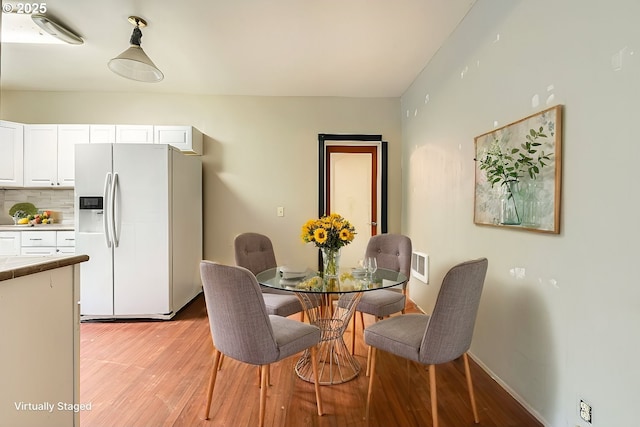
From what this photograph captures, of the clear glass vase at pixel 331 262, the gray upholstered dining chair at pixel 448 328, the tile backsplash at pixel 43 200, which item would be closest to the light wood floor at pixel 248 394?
the gray upholstered dining chair at pixel 448 328

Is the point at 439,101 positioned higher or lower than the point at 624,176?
higher

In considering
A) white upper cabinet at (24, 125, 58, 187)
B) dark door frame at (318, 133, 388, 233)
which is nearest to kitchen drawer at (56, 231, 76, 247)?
white upper cabinet at (24, 125, 58, 187)

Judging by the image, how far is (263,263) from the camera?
283 centimetres

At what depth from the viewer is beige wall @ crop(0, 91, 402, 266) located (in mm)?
4000

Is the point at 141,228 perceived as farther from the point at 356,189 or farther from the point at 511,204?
the point at 511,204

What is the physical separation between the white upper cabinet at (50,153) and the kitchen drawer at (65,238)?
0.65 meters

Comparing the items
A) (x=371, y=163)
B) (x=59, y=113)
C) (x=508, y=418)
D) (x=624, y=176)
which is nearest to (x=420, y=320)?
(x=508, y=418)

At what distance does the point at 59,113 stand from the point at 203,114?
176 cm

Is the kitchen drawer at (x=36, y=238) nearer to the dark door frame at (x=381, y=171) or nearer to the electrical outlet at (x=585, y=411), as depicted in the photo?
the dark door frame at (x=381, y=171)

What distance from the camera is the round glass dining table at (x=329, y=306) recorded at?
197cm

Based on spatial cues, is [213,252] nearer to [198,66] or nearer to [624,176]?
[198,66]

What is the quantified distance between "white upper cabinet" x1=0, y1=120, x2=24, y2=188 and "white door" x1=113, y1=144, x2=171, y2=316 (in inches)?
59.4

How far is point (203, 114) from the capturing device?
3994 millimetres

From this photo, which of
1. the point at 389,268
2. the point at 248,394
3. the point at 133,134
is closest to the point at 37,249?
the point at 133,134
